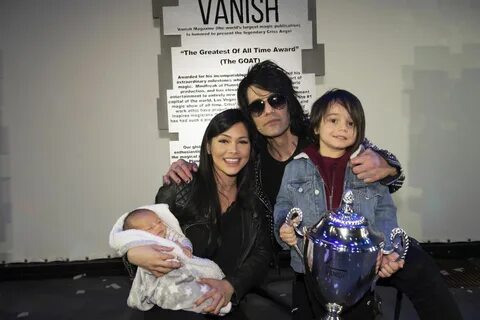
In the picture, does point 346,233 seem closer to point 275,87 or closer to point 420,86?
point 275,87

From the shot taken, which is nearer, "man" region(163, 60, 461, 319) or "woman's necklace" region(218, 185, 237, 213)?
"man" region(163, 60, 461, 319)

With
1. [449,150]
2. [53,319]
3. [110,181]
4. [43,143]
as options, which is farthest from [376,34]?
[53,319]

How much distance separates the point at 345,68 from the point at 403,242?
2225 millimetres

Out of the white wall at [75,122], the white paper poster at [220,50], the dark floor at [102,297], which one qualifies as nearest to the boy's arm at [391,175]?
the dark floor at [102,297]

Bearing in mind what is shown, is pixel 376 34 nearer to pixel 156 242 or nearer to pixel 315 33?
pixel 315 33

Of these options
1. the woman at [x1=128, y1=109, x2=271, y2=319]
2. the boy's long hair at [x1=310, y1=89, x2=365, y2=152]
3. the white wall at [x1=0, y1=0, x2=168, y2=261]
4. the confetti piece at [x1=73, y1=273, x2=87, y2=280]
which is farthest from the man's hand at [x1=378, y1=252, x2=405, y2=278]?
the confetti piece at [x1=73, y1=273, x2=87, y2=280]

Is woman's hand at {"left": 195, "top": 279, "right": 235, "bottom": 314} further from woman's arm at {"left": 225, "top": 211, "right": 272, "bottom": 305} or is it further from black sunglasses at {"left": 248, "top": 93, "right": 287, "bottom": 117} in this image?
black sunglasses at {"left": 248, "top": 93, "right": 287, "bottom": 117}

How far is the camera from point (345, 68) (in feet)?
10.5

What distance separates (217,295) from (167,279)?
0.21m

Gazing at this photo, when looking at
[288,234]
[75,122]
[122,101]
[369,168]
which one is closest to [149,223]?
[288,234]

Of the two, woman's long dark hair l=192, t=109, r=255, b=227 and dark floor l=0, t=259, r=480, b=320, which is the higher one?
woman's long dark hair l=192, t=109, r=255, b=227

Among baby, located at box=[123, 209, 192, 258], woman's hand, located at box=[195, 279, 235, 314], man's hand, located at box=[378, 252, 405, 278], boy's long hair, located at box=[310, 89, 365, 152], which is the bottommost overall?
woman's hand, located at box=[195, 279, 235, 314]

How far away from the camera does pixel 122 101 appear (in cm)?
314

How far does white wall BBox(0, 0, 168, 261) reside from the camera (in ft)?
10.0
